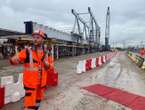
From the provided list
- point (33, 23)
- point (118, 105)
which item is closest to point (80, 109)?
point (118, 105)

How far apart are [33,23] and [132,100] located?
2463 centimetres

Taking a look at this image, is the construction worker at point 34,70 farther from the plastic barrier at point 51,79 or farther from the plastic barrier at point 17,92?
the plastic barrier at point 51,79

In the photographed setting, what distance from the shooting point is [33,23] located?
102 ft

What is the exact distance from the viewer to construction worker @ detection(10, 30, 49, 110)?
4.75 m

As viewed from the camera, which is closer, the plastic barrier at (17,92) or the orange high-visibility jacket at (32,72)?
the orange high-visibility jacket at (32,72)

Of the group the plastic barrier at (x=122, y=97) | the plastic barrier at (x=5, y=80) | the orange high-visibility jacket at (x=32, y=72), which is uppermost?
the orange high-visibility jacket at (x=32, y=72)

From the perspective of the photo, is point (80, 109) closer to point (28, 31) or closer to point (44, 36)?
point (44, 36)

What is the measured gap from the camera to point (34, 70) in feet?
15.7

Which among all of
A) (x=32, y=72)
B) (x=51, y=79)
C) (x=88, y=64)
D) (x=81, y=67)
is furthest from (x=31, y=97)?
(x=88, y=64)

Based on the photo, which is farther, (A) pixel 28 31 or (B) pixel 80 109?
(A) pixel 28 31

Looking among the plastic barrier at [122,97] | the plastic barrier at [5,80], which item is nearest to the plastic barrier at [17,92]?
the plastic barrier at [5,80]

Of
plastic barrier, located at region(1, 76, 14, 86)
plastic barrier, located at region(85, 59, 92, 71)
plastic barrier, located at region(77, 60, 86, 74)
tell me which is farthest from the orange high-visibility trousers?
plastic barrier, located at region(85, 59, 92, 71)

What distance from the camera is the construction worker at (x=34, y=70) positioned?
4.75 m

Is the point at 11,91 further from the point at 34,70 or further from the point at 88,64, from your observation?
the point at 88,64
